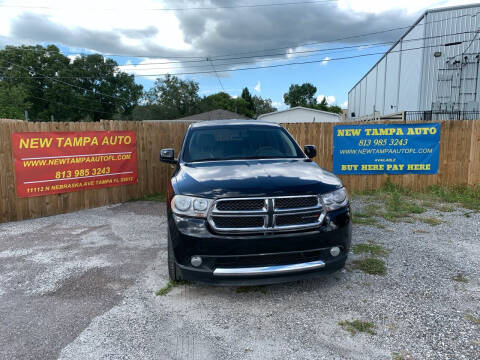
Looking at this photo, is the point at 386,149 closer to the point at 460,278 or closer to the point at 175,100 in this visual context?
the point at 460,278

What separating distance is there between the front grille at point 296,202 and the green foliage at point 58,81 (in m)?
54.8

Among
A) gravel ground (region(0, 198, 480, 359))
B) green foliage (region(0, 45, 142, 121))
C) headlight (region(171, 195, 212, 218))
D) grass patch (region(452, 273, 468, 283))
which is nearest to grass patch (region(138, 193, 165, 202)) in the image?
gravel ground (region(0, 198, 480, 359))

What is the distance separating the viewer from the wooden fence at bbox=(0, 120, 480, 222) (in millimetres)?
6883

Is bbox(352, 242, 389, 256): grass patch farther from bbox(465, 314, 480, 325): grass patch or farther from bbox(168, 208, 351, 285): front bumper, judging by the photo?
bbox(168, 208, 351, 285): front bumper

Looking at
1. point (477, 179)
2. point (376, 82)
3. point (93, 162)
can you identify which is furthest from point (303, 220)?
point (376, 82)

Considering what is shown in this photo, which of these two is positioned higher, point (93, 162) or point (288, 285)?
point (93, 162)

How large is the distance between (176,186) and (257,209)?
868 mm

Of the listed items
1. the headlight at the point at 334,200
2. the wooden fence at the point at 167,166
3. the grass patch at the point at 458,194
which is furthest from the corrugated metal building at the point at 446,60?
the headlight at the point at 334,200

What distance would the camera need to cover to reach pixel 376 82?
32.0 metres

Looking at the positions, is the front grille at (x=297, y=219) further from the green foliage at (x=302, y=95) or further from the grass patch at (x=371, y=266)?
the green foliage at (x=302, y=95)

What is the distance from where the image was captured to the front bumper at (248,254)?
2.85 metres

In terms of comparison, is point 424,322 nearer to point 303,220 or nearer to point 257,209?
point 303,220

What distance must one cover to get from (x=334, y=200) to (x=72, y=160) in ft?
19.8

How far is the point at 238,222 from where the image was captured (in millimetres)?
2910
